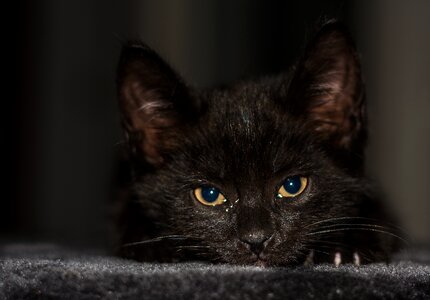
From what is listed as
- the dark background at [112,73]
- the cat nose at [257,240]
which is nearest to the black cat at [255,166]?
the cat nose at [257,240]

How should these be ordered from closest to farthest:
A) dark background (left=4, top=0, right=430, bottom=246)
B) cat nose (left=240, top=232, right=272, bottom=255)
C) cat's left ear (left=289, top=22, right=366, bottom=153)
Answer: cat nose (left=240, top=232, right=272, bottom=255), cat's left ear (left=289, top=22, right=366, bottom=153), dark background (left=4, top=0, right=430, bottom=246)

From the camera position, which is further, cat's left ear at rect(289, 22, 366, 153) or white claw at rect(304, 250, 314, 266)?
cat's left ear at rect(289, 22, 366, 153)

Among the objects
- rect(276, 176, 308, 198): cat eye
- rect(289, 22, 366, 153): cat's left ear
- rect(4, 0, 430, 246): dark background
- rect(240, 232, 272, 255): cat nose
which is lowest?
rect(240, 232, 272, 255): cat nose

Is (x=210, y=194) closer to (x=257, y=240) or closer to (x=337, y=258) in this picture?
(x=257, y=240)

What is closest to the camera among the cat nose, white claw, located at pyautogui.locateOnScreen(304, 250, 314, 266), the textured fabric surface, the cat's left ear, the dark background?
the textured fabric surface

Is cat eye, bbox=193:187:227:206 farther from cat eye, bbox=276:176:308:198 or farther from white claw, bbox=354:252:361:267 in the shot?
white claw, bbox=354:252:361:267

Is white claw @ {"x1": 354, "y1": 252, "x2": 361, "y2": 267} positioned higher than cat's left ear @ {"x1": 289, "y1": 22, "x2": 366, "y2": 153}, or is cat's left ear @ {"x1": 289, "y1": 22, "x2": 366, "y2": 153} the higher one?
cat's left ear @ {"x1": 289, "y1": 22, "x2": 366, "y2": 153}

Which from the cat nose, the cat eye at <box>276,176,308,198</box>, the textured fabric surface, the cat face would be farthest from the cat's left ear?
the textured fabric surface

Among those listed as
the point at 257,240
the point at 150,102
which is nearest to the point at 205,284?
the point at 257,240
